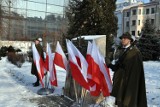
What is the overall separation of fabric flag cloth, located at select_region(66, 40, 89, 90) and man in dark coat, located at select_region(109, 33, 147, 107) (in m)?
1.44

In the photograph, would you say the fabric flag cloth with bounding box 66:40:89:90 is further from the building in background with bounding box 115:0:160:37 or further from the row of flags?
the building in background with bounding box 115:0:160:37

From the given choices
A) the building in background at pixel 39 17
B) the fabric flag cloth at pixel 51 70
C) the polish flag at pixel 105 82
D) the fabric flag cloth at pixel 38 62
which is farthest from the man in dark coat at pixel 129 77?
the building in background at pixel 39 17

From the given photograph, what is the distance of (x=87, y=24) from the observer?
1970 centimetres

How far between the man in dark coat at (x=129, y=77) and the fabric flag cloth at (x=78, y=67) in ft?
4.74

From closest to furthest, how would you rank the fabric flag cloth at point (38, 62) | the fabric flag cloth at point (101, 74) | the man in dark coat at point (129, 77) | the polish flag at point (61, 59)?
the man in dark coat at point (129, 77) < the fabric flag cloth at point (101, 74) < the polish flag at point (61, 59) < the fabric flag cloth at point (38, 62)

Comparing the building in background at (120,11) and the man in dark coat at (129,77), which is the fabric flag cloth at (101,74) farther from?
the building in background at (120,11)

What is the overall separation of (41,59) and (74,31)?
8810 mm

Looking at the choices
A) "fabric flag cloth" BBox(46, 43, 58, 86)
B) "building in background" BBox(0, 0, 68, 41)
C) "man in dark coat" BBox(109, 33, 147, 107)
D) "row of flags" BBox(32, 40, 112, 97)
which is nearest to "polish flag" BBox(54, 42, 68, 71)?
"fabric flag cloth" BBox(46, 43, 58, 86)

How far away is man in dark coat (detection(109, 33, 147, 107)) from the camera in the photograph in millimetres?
6191

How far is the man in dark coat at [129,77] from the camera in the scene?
6.19 meters

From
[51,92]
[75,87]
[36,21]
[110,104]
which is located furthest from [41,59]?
[36,21]

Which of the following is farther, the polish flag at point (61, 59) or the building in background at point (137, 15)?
the building in background at point (137, 15)

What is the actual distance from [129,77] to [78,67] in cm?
210

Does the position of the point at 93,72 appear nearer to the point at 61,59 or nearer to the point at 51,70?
the point at 61,59
